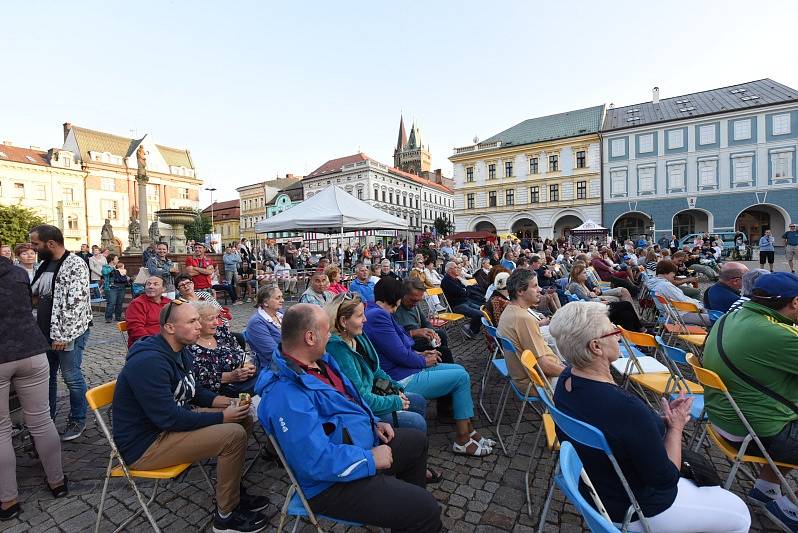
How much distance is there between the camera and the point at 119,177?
5341 centimetres

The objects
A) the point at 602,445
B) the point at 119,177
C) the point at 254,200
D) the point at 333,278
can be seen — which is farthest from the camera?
the point at 254,200

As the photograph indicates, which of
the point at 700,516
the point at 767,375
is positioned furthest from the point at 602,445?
the point at 767,375

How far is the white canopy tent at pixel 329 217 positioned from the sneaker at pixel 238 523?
24.0 feet

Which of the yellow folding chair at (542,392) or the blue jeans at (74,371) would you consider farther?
the blue jeans at (74,371)

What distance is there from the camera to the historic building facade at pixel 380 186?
56.3 meters

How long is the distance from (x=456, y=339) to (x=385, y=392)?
4749 mm

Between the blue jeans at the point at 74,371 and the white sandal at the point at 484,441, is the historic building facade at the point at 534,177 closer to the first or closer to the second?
the white sandal at the point at 484,441

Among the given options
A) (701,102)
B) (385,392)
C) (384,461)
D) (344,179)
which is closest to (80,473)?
(385,392)

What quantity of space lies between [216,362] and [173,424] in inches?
42.4

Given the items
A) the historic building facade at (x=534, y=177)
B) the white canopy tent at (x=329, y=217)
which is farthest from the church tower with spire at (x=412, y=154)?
the white canopy tent at (x=329, y=217)

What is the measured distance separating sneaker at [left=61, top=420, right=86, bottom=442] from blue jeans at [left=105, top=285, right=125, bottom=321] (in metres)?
7.20

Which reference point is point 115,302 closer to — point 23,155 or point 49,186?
point 49,186

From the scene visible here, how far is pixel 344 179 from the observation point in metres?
58.4

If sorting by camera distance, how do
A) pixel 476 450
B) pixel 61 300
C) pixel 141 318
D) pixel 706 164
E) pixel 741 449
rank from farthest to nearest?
1. pixel 706 164
2. pixel 141 318
3. pixel 61 300
4. pixel 476 450
5. pixel 741 449
